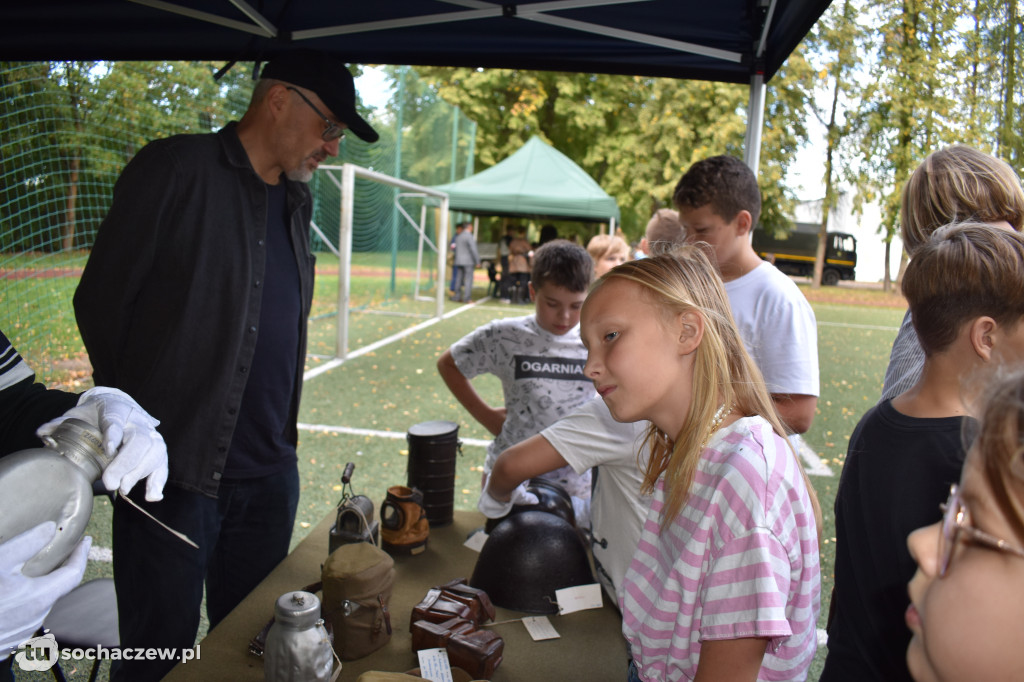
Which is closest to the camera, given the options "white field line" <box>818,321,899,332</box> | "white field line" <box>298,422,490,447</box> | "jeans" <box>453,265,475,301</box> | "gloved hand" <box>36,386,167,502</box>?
"gloved hand" <box>36,386,167,502</box>

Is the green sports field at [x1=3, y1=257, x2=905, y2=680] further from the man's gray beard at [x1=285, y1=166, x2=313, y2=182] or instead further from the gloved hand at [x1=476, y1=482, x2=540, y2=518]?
the man's gray beard at [x1=285, y1=166, x2=313, y2=182]

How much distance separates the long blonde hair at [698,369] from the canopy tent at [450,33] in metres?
1.38

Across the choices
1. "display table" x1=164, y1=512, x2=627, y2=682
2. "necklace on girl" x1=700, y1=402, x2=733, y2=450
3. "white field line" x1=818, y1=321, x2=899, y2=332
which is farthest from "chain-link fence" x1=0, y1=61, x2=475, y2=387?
"white field line" x1=818, y1=321, x2=899, y2=332

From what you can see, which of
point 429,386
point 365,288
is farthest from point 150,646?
point 365,288

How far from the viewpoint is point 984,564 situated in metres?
0.57

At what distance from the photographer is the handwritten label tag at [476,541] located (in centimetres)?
Result: 223

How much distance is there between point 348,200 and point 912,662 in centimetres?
848

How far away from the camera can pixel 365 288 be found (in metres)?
14.9

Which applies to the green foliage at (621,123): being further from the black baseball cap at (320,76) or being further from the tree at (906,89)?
the black baseball cap at (320,76)

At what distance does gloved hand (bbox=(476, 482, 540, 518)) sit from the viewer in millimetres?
1952

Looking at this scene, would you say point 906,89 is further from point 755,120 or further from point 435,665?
point 435,665

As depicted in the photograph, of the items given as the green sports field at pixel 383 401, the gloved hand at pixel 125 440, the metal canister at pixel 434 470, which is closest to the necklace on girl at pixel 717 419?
the gloved hand at pixel 125 440

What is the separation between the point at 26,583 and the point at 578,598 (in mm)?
1295

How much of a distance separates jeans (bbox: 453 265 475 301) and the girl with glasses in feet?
51.6
